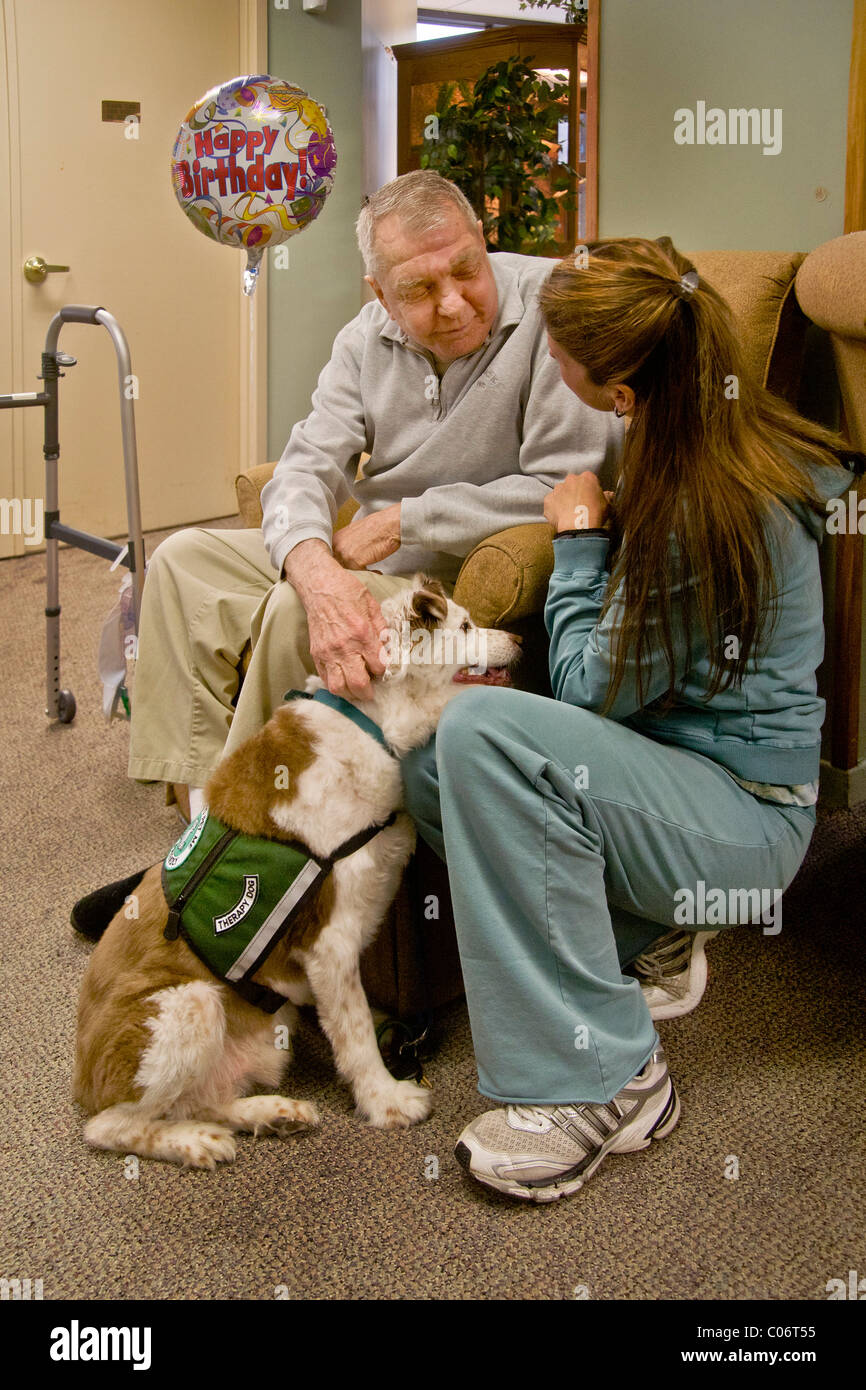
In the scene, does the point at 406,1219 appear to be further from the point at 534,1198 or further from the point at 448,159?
the point at 448,159

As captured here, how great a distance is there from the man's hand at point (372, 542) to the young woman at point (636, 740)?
56cm

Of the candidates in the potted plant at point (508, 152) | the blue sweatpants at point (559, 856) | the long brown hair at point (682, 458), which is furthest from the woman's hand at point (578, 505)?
the potted plant at point (508, 152)

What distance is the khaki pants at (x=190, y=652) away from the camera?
2146 millimetres

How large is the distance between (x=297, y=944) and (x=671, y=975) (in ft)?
2.09

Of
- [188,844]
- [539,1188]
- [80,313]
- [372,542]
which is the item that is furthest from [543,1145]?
[80,313]

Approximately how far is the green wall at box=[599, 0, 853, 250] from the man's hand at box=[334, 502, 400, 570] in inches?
42.2

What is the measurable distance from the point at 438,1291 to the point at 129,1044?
50cm

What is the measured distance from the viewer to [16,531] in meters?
4.75

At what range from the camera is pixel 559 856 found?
1.38m

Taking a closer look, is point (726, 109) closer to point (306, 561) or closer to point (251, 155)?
point (251, 155)

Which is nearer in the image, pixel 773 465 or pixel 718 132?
pixel 773 465

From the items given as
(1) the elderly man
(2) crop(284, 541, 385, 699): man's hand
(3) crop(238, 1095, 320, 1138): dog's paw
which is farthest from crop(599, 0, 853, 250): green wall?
(3) crop(238, 1095, 320, 1138): dog's paw

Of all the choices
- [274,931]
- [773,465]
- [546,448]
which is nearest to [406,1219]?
[274,931]

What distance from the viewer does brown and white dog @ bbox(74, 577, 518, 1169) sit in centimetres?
151
